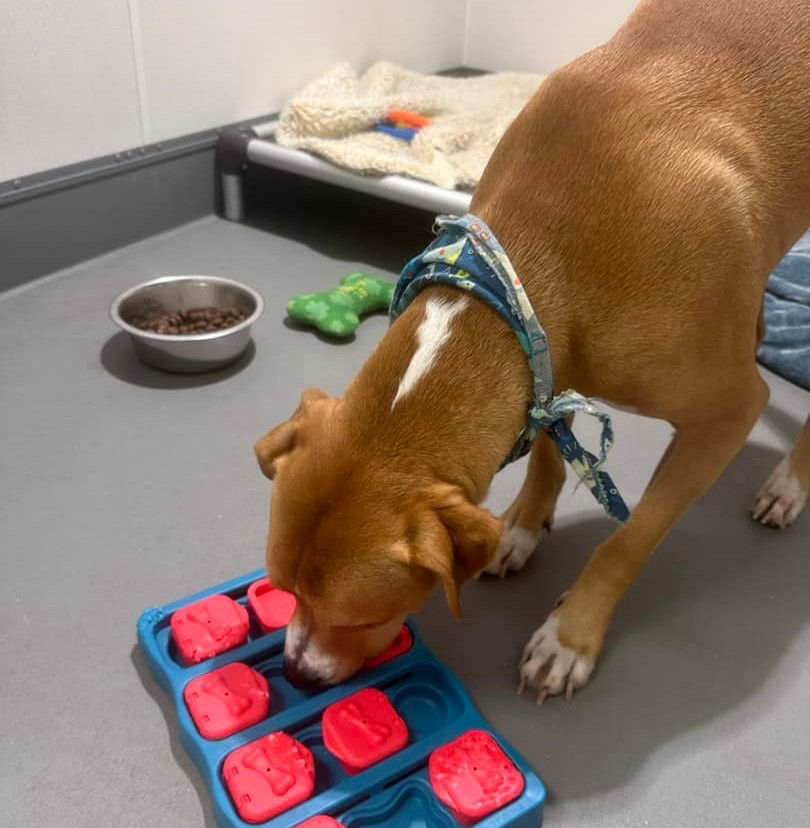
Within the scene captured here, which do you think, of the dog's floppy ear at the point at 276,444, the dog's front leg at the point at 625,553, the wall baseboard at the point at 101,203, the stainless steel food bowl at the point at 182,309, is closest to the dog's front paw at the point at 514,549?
the dog's front leg at the point at 625,553

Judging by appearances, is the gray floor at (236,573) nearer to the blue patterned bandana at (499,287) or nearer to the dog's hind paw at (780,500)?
the dog's hind paw at (780,500)

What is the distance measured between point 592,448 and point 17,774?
153 cm

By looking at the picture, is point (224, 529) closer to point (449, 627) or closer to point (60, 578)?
point (60, 578)

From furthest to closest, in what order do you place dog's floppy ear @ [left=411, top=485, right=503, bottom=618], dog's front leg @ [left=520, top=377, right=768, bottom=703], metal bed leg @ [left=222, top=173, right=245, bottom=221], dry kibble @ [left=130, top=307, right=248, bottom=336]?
metal bed leg @ [left=222, top=173, right=245, bottom=221] < dry kibble @ [left=130, top=307, right=248, bottom=336] < dog's front leg @ [left=520, top=377, right=768, bottom=703] < dog's floppy ear @ [left=411, top=485, right=503, bottom=618]

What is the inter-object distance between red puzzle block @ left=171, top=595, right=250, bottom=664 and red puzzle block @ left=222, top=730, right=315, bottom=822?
220 mm

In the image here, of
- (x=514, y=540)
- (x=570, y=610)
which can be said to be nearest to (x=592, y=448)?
(x=514, y=540)

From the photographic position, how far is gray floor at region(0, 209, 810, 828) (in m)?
1.39

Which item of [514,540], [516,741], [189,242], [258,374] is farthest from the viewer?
[189,242]

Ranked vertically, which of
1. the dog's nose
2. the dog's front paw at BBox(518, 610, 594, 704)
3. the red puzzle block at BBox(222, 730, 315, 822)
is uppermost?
the dog's nose

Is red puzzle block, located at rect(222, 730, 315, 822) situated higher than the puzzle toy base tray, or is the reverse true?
red puzzle block, located at rect(222, 730, 315, 822)

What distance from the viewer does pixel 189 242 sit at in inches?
124

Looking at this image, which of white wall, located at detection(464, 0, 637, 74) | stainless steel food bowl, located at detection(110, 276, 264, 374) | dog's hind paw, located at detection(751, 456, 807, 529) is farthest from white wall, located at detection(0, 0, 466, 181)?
dog's hind paw, located at detection(751, 456, 807, 529)

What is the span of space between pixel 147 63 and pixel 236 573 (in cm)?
204

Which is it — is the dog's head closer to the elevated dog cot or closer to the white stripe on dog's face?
the white stripe on dog's face
